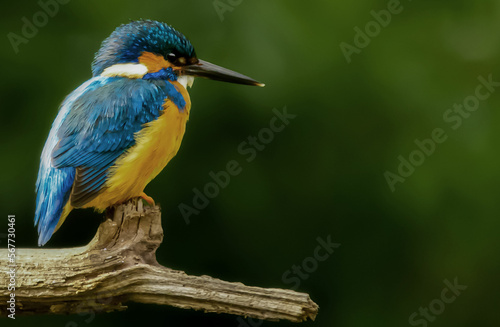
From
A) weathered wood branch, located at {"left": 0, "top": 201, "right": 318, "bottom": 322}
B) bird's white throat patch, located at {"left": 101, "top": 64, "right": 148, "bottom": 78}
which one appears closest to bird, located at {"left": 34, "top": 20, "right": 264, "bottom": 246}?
bird's white throat patch, located at {"left": 101, "top": 64, "right": 148, "bottom": 78}

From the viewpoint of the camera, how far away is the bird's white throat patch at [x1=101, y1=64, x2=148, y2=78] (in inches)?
115

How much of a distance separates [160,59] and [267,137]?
1.05m

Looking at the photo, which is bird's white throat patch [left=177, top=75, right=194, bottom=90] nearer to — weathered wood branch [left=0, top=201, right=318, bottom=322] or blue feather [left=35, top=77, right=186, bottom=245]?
blue feather [left=35, top=77, right=186, bottom=245]

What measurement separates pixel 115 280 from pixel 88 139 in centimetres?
62

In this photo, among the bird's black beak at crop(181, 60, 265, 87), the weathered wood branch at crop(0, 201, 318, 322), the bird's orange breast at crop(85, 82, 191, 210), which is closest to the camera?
the weathered wood branch at crop(0, 201, 318, 322)

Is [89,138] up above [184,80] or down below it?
below

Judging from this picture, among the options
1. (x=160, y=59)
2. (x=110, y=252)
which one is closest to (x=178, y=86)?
(x=160, y=59)

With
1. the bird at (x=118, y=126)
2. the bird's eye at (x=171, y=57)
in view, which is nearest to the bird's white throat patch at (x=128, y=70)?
the bird at (x=118, y=126)

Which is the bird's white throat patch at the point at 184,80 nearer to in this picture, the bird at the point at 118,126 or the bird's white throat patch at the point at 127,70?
the bird at the point at 118,126

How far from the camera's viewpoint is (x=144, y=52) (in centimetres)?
292

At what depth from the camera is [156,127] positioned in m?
2.82

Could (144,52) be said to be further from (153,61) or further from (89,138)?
(89,138)

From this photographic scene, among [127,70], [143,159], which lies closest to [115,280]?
[143,159]

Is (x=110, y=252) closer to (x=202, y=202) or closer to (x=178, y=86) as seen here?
(x=178, y=86)
